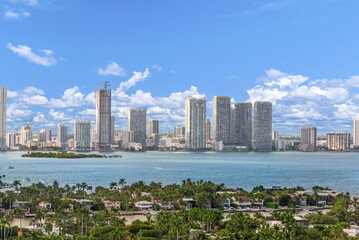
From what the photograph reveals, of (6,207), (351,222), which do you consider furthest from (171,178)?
(351,222)

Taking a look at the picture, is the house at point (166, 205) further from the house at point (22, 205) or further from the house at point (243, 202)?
the house at point (22, 205)

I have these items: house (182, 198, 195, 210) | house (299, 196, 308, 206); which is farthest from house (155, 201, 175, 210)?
house (299, 196, 308, 206)

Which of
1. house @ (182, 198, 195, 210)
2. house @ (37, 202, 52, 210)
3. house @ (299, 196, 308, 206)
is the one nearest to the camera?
house @ (37, 202, 52, 210)

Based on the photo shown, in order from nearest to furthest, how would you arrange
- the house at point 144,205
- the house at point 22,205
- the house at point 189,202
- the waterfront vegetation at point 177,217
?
the waterfront vegetation at point 177,217, the house at point 22,205, the house at point 144,205, the house at point 189,202

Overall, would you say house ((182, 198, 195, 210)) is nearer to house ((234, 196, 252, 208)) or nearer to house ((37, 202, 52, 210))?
house ((234, 196, 252, 208))

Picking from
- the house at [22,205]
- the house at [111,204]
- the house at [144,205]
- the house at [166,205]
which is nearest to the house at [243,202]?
the house at [166,205]

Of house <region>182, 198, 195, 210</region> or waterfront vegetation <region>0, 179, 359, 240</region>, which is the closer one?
waterfront vegetation <region>0, 179, 359, 240</region>

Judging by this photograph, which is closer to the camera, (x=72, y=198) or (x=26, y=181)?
(x=72, y=198)

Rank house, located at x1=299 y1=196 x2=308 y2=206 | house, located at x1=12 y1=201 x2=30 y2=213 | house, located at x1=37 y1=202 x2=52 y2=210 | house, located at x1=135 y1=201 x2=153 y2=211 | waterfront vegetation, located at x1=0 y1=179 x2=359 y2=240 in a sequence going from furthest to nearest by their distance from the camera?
1. house, located at x1=299 y1=196 x2=308 y2=206
2. house, located at x1=135 y1=201 x2=153 y2=211
3. house, located at x1=37 y1=202 x2=52 y2=210
4. house, located at x1=12 y1=201 x2=30 y2=213
5. waterfront vegetation, located at x1=0 y1=179 x2=359 y2=240

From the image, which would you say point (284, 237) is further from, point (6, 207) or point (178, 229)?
point (6, 207)
